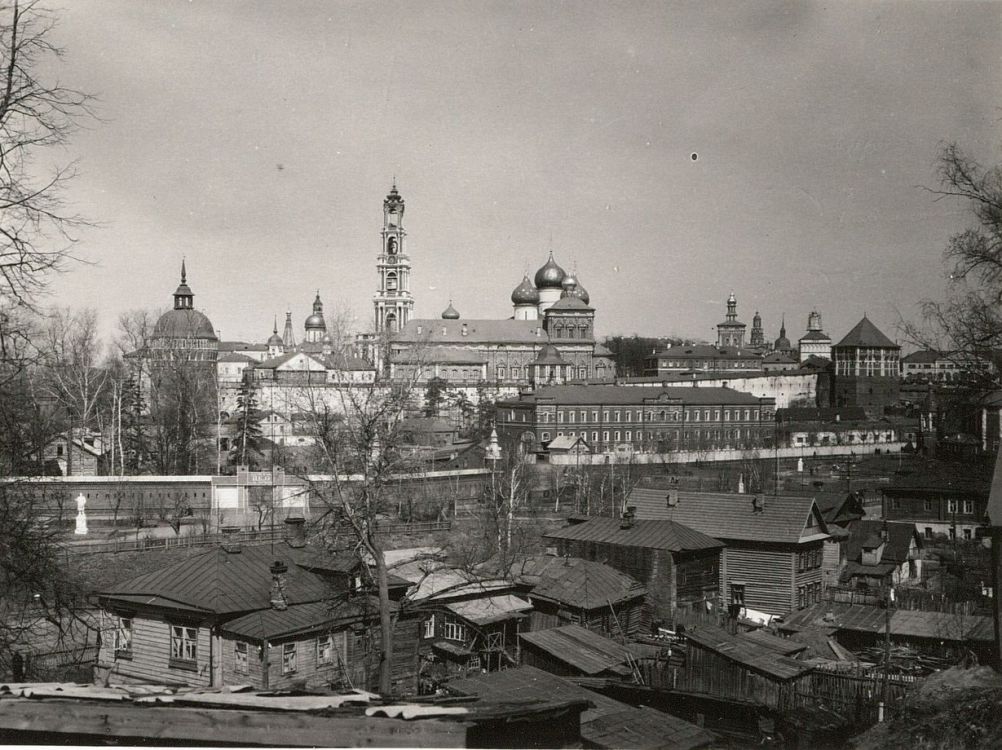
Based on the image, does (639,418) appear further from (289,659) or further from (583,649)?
(289,659)

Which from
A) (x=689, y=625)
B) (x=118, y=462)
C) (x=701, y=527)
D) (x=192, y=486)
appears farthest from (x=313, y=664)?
(x=118, y=462)

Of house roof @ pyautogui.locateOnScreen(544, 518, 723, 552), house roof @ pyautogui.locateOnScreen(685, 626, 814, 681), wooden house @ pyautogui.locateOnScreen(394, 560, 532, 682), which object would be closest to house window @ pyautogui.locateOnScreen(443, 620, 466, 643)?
wooden house @ pyautogui.locateOnScreen(394, 560, 532, 682)

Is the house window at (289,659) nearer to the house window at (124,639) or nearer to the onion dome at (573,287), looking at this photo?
the house window at (124,639)

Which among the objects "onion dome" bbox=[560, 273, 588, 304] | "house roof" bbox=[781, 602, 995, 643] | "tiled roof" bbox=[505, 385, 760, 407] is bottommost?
"house roof" bbox=[781, 602, 995, 643]

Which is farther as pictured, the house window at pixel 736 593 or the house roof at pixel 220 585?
the house window at pixel 736 593

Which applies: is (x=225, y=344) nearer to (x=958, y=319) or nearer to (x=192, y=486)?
(x=192, y=486)

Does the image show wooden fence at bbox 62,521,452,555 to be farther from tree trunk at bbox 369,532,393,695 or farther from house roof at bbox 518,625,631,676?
tree trunk at bbox 369,532,393,695

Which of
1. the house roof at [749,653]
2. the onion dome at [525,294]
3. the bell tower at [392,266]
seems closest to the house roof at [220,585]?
the house roof at [749,653]
